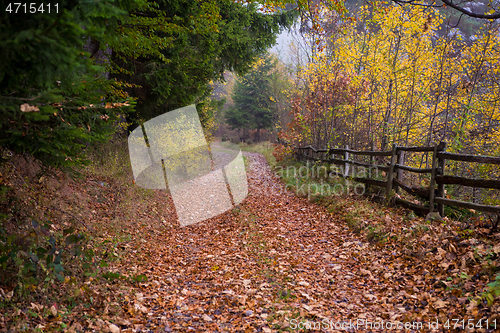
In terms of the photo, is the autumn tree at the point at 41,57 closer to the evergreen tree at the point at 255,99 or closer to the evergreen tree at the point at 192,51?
the evergreen tree at the point at 192,51

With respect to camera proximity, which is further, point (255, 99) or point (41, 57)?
point (255, 99)

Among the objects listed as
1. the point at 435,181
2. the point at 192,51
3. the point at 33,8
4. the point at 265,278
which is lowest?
the point at 265,278

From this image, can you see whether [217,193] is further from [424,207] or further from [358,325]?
[358,325]

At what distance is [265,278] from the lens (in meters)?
4.97

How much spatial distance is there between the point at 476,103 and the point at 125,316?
11.5 meters

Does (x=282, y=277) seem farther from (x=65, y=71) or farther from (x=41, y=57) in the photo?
(x=41, y=57)

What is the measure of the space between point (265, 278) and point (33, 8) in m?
4.60

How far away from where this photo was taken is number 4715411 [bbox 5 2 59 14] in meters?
2.07

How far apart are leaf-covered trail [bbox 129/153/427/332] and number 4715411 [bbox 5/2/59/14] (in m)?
3.53

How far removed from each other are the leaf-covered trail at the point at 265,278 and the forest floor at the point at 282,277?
2 centimetres

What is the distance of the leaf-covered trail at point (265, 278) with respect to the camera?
3.84 m

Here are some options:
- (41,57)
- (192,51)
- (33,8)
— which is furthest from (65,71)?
(192,51)

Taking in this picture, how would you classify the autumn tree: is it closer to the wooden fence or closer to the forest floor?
the forest floor

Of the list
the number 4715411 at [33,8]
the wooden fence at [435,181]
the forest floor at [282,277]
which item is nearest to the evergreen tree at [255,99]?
the wooden fence at [435,181]
